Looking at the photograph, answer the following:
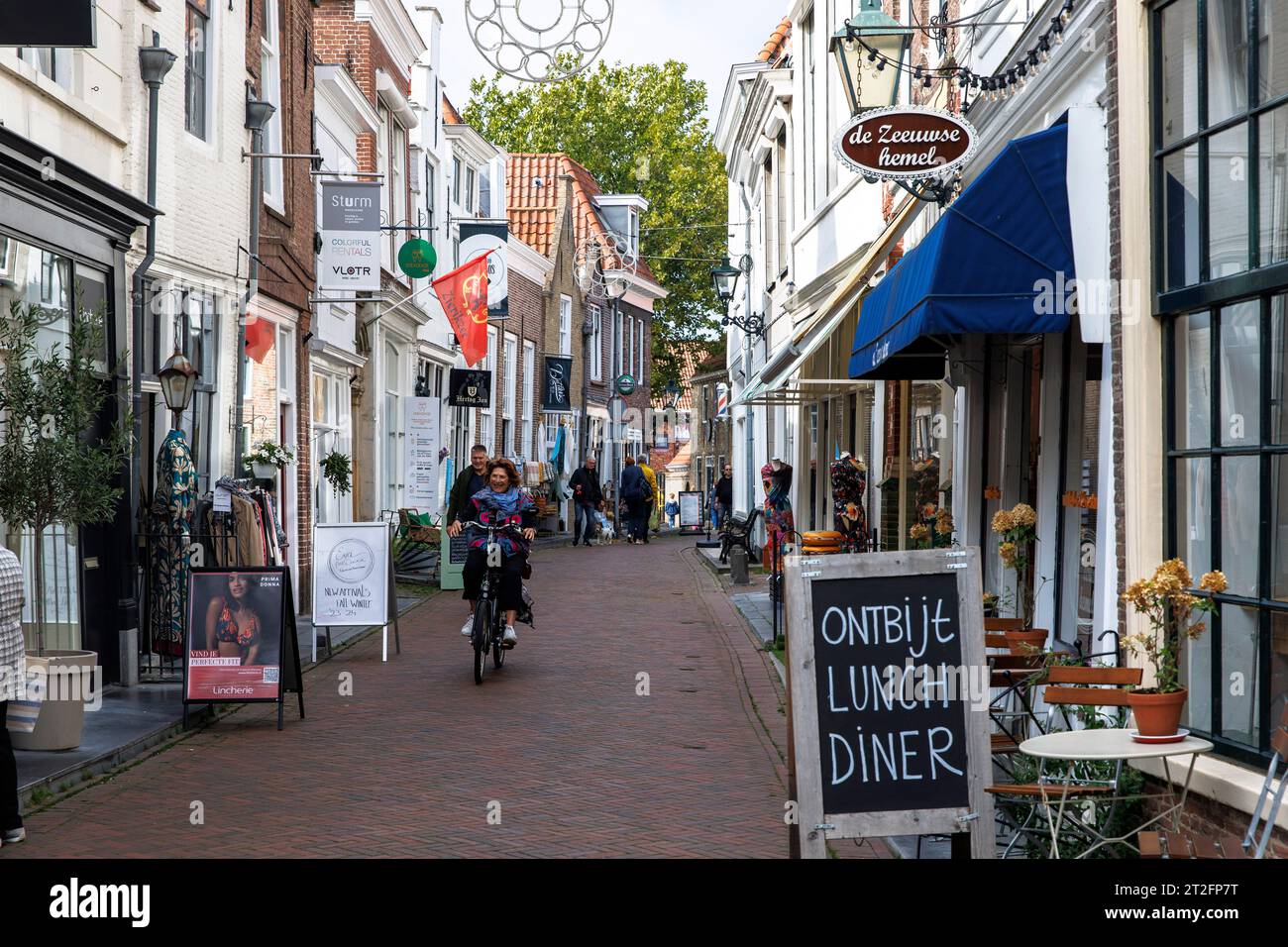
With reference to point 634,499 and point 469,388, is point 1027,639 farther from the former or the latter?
point 634,499

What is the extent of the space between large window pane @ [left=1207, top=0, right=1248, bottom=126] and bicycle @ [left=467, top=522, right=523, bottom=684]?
7.38m

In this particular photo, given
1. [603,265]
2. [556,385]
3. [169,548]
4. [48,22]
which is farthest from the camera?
[603,265]

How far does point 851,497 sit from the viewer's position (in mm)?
15828

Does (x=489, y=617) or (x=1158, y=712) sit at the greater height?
(x=1158, y=712)

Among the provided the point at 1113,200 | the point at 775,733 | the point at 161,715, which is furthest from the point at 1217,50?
the point at 161,715

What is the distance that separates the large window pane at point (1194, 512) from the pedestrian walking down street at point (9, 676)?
486 cm

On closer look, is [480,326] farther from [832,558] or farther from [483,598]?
[832,558]

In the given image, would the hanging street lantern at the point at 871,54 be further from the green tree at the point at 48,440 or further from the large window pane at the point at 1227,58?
the green tree at the point at 48,440

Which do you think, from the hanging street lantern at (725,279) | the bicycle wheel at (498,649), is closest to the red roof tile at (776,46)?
the hanging street lantern at (725,279)

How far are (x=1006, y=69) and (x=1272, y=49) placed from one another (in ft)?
15.8

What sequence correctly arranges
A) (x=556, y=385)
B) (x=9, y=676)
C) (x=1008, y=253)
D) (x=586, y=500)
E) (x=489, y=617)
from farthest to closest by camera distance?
1. (x=556, y=385)
2. (x=586, y=500)
3. (x=489, y=617)
4. (x=1008, y=253)
5. (x=9, y=676)

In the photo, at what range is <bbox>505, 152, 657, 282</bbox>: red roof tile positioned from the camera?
39.9m

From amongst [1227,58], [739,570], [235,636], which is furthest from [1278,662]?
[739,570]

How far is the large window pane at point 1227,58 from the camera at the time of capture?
5791 millimetres
